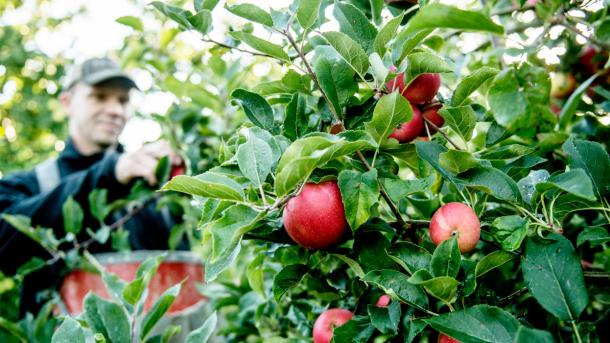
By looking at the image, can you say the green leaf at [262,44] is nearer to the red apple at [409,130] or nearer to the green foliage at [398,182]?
the green foliage at [398,182]

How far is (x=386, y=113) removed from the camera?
0.60 m

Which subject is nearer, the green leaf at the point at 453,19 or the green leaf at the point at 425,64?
the green leaf at the point at 453,19

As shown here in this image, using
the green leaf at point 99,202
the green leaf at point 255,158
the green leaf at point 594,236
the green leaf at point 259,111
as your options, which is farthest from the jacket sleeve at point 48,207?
the green leaf at point 594,236

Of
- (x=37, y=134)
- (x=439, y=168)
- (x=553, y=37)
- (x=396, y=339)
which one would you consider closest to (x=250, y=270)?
(x=396, y=339)

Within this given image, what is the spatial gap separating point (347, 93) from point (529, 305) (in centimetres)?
39

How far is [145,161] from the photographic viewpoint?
1.48 meters

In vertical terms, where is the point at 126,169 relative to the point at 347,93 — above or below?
below

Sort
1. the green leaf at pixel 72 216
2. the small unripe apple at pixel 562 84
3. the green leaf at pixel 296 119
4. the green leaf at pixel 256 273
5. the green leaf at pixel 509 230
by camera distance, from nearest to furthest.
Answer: the green leaf at pixel 509 230, the green leaf at pixel 296 119, the green leaf at pixel 256 273, the small unripe apple at pixel 562 84, the green leaf at pixel 72 216

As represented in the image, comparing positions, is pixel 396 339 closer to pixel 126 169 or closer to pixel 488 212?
pixel 488 212

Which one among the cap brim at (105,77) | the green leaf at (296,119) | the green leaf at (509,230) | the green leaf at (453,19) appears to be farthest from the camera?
the cap brim at (105,77)

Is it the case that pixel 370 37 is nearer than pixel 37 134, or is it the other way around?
pixel 370 37

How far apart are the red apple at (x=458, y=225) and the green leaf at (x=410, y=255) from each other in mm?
24

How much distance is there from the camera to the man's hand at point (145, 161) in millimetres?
1455

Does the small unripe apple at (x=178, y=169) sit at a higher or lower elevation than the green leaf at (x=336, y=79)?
lower
